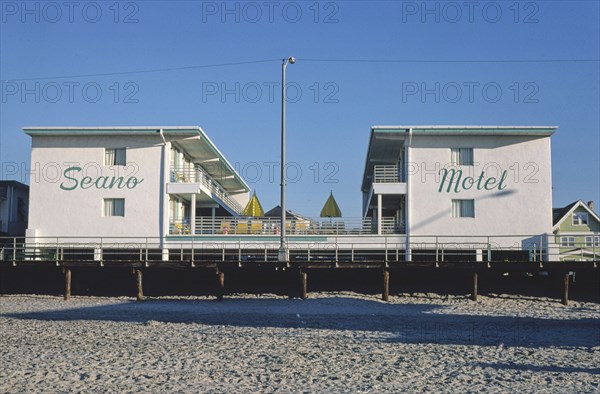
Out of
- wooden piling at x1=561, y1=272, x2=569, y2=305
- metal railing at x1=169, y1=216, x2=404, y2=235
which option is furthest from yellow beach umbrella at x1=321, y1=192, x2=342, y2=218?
wooden piling at x1=561, y1=272, x2=569, y2=305

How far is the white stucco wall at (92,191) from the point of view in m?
35.1

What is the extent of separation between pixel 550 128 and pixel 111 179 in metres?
20.0

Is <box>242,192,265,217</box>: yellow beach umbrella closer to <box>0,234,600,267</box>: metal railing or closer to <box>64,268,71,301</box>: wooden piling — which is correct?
<box>0,234,600,267</box>: metal railing

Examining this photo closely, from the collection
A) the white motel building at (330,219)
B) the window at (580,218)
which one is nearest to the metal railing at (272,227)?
the white motel building at (330,219)

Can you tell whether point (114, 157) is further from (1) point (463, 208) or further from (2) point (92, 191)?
(1) point (463, 208)

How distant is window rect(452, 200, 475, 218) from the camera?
34125 millimetres

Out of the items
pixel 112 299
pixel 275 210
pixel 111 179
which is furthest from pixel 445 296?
pixel 275 210

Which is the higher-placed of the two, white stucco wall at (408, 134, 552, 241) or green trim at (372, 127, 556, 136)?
green trim at (372, 127, 556, 136)

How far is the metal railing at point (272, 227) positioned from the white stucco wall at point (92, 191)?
1791mm

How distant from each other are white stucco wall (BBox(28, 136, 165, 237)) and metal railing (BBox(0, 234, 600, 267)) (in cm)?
64

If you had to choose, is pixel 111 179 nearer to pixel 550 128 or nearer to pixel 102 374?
pixel 550 128

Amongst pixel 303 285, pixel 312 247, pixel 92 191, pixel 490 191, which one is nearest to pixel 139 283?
pixel 92 191

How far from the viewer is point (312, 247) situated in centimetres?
3350

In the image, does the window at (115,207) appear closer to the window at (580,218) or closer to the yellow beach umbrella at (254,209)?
the yellow beach umbrella at (254,209)
